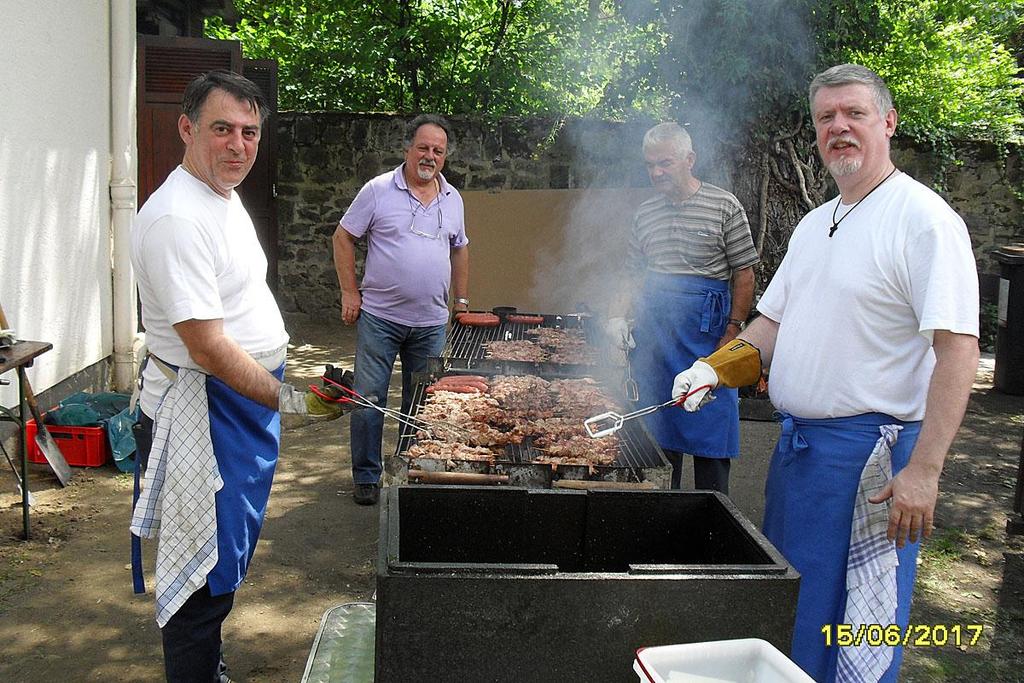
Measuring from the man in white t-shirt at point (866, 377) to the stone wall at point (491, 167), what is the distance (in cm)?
801

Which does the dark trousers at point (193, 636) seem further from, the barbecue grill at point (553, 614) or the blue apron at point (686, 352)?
the blue apron at point (686, 352)

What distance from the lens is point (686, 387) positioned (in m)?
3.29

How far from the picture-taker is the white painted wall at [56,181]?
19.6 feet

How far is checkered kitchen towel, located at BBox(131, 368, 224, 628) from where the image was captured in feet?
9.89

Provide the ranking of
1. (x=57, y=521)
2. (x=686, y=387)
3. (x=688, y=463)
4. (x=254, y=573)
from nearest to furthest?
(x=686, y=387), (x=254, y=573), (x=57, y=521), (x=688, y=463)

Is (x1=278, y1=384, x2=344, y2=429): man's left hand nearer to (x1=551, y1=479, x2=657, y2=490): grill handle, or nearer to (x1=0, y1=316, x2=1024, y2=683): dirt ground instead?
(x1=551, y1=479, x2=657, y2=490): grill handle

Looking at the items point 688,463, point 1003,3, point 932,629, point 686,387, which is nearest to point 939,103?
point 1003,3

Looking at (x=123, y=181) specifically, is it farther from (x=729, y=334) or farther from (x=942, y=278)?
(x=942, y=278)

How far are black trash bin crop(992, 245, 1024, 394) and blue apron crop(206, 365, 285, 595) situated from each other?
839 cm

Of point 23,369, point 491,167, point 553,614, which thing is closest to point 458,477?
point 553,614

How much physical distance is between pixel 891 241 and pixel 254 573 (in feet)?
11.7

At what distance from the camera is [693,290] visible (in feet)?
17.0

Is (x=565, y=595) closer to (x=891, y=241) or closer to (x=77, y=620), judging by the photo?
(x=891, y=241)

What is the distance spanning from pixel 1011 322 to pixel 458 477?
25.5 feet
